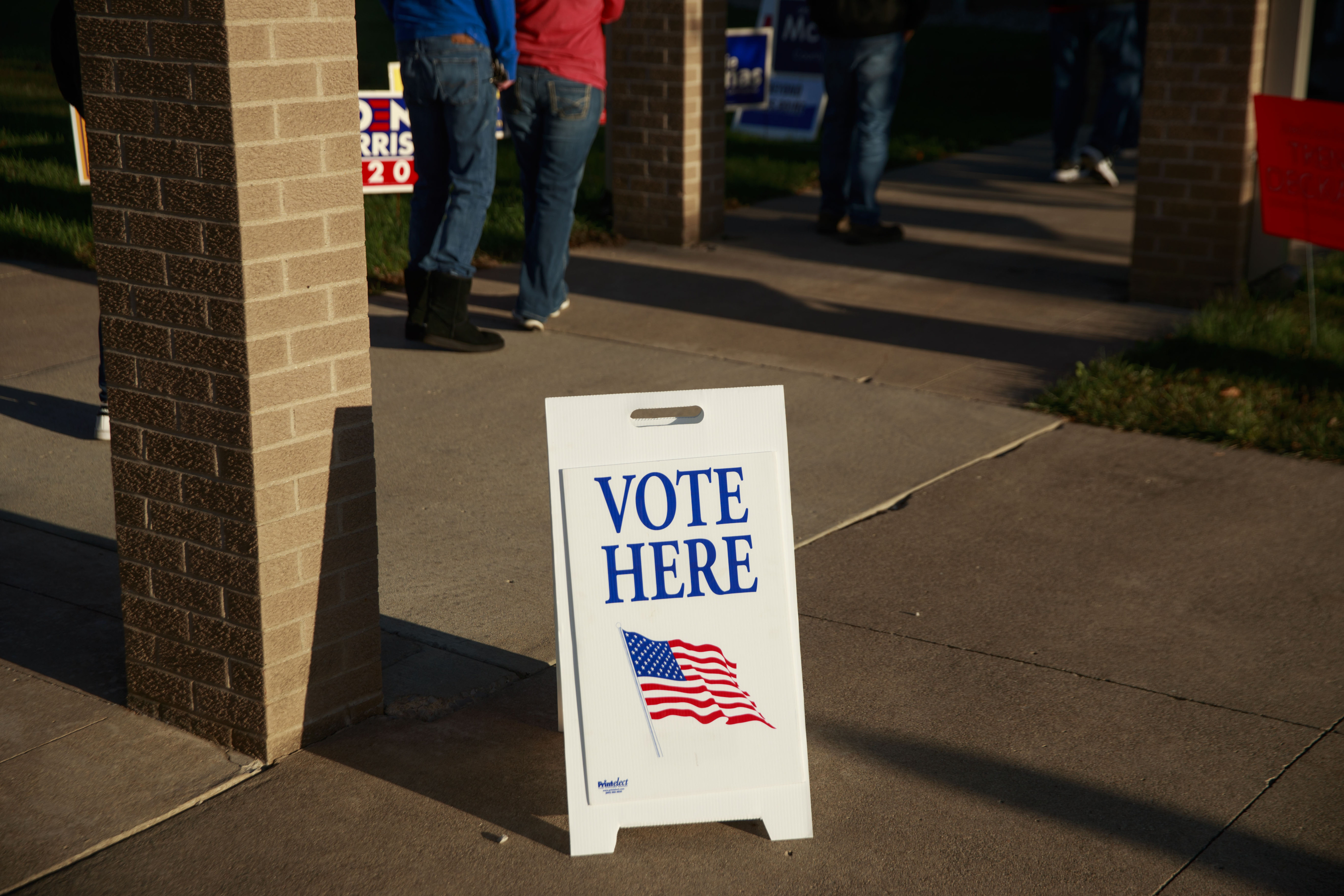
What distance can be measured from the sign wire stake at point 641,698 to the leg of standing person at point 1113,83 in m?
9.76

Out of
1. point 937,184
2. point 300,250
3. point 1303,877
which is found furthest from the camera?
point 937,184

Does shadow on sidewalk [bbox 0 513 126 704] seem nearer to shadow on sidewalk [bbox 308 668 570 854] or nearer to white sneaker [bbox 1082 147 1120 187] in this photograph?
shadow on sidewalk [bbox 308 668 570 854]

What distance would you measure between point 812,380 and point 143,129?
12.6ft

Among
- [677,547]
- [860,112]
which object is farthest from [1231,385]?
[677,547]

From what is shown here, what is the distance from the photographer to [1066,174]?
470 inches

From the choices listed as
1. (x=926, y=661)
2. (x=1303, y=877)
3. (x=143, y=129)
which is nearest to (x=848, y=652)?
(x=926, y=661)

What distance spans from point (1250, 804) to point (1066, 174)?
9560mm

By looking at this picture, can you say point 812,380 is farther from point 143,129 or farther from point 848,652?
point 143,129

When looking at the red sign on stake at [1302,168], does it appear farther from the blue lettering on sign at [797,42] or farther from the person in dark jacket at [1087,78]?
the blue lettering on sign at [797,42]

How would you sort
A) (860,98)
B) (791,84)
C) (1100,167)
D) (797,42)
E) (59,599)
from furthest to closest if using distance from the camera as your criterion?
(797,42)
(791,84)
(1100,167)
(860,98)
(59,599)

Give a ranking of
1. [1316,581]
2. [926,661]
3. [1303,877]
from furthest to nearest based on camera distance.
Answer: [1316,581], [926,661], [1303,877]

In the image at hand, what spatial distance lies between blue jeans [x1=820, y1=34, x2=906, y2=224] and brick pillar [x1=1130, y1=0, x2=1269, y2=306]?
180 cm

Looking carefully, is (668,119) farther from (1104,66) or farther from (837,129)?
(1104,66)

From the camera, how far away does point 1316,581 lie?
14.3 ft
